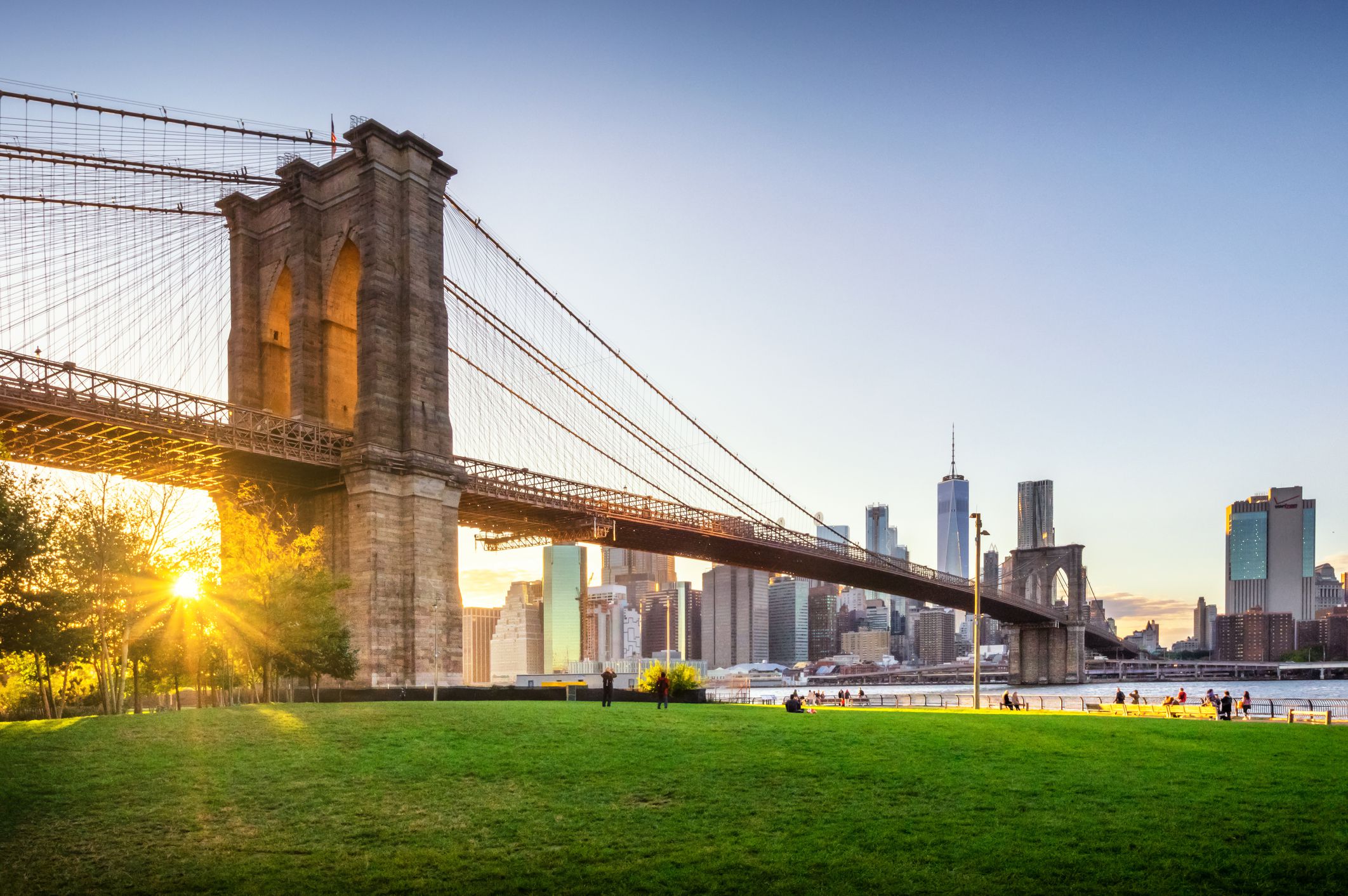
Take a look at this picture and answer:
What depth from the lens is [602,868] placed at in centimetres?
967

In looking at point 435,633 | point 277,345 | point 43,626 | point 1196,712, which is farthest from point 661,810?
point 277,345

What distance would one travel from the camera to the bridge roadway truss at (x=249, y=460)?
30828mm

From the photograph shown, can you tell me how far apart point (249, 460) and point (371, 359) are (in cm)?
593

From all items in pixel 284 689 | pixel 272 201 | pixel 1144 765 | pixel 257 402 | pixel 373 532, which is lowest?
pixel 284 689

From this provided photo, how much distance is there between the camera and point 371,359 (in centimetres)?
3884

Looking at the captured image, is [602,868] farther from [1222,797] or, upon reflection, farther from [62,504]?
[62,504]

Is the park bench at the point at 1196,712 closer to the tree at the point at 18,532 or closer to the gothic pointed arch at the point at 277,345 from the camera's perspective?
the tree at the point at 18,532

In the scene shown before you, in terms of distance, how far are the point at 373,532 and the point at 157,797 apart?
24705mm

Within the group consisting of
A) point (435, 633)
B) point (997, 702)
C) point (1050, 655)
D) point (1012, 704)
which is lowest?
point (1050, 655)

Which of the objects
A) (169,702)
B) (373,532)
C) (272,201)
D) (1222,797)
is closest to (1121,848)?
(1222,797)

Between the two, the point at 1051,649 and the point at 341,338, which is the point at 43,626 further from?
the point at 1051,649

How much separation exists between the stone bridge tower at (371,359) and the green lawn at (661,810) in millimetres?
18207

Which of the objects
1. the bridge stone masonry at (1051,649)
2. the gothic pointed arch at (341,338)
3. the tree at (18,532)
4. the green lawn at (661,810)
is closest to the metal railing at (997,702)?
the gothic pointed arch at (341,338)

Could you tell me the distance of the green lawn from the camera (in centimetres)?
945
